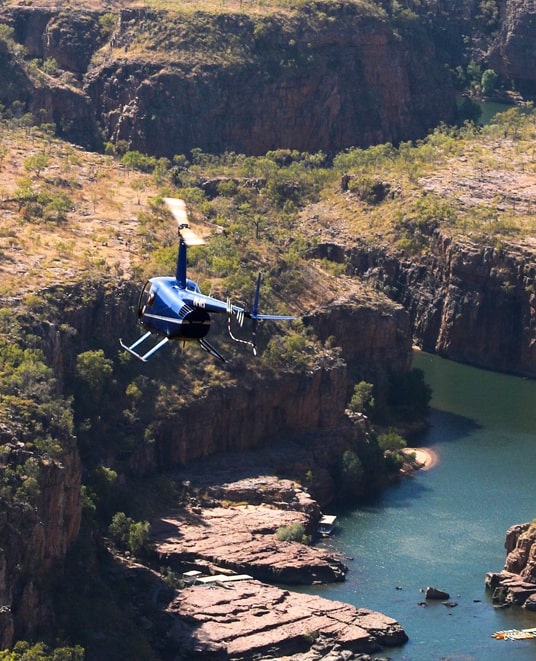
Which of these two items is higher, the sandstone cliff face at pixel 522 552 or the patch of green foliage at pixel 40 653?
the patch of green foliage at pixel 40 653

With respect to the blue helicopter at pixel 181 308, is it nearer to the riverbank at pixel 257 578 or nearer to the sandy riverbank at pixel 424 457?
the riverbank at pixel 257 578

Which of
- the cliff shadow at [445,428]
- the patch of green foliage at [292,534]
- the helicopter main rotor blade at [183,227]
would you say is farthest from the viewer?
the cliff shadow at [445,428]

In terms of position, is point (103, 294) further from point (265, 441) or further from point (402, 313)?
point (402, 313)

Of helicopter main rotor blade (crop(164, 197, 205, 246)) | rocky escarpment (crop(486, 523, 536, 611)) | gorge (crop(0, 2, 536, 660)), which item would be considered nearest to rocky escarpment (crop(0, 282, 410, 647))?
gorge (crop(0, 2, 536, 660))

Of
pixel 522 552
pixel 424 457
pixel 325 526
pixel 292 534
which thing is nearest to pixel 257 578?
pixel 292 534

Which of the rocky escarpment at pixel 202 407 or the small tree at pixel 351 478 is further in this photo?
the small tree at pixel 351 478

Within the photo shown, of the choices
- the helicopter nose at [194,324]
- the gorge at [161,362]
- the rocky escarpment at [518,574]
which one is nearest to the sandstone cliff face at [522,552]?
the rocky escarpment at [518,574]

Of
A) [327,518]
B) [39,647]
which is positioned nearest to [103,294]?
[327,518]
